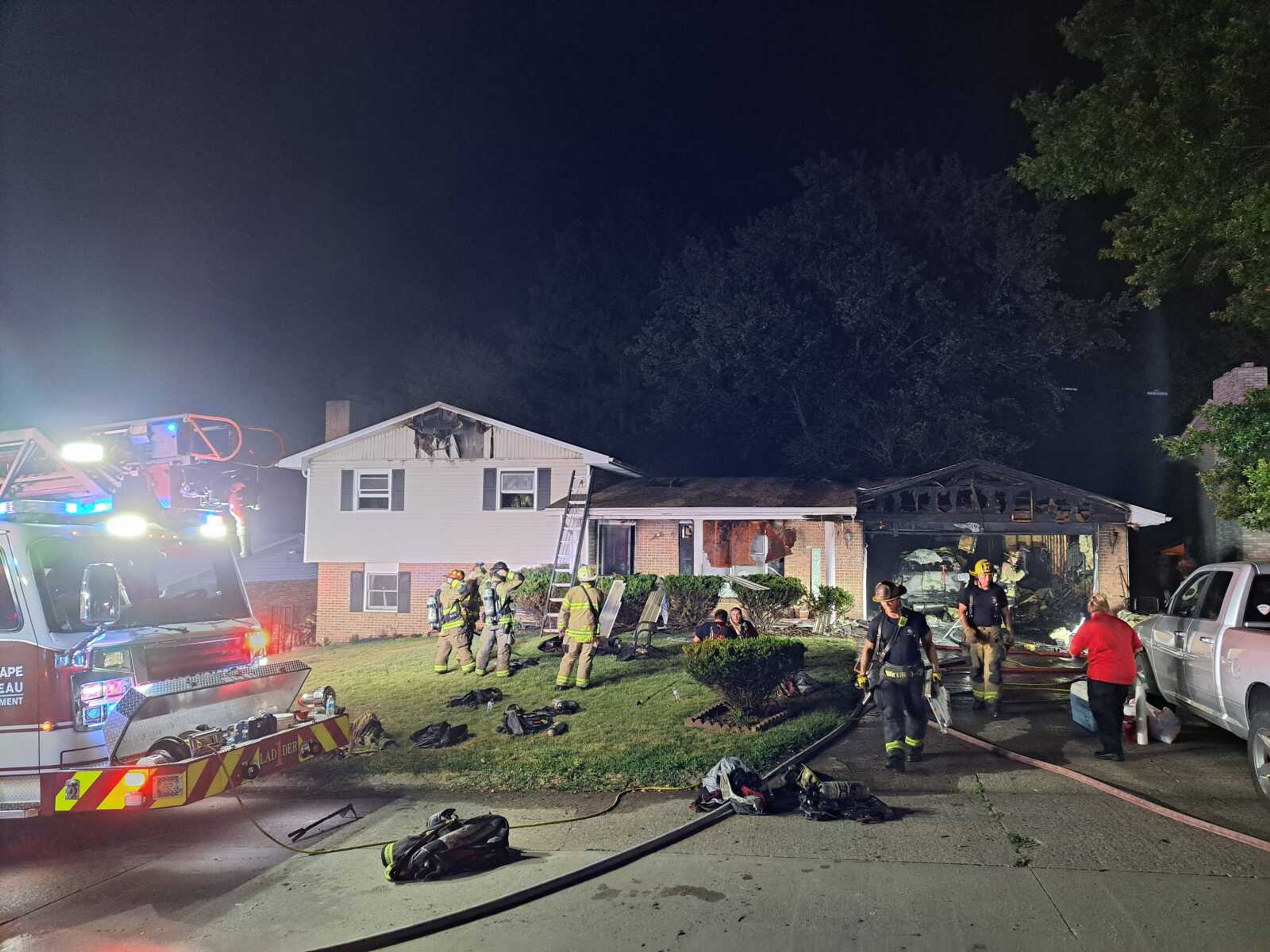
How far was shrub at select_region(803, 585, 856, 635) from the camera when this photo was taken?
55.6 ft

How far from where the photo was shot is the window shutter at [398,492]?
21.8 meters

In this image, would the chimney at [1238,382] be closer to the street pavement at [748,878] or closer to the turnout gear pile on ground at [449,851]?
the street pavement at [748,878]

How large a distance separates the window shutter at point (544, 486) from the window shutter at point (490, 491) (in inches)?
43.1

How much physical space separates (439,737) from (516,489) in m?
12.4

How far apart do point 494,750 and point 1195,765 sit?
6.13m

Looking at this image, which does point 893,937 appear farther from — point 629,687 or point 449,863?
point 629,687

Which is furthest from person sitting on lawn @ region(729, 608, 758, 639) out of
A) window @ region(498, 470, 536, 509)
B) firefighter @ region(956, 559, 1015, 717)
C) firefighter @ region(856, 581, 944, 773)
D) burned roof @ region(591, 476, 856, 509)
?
window @ region(498, 470, 536, 509)

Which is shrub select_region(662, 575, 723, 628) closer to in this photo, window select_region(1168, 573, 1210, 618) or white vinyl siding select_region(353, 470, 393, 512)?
white vinyl siding select_region(353, 470, 393, 512)

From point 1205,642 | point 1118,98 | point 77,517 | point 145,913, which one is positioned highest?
point 1118,98

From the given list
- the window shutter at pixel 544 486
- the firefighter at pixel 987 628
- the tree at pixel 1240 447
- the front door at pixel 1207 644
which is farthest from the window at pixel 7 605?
the window shutter at pixel 544 486

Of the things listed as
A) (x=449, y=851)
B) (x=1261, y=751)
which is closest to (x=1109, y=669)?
(x=1261, y=751)

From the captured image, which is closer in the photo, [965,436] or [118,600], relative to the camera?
[118,600]

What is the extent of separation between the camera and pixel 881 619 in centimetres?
748

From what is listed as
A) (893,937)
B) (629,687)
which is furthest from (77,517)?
(629,687)
